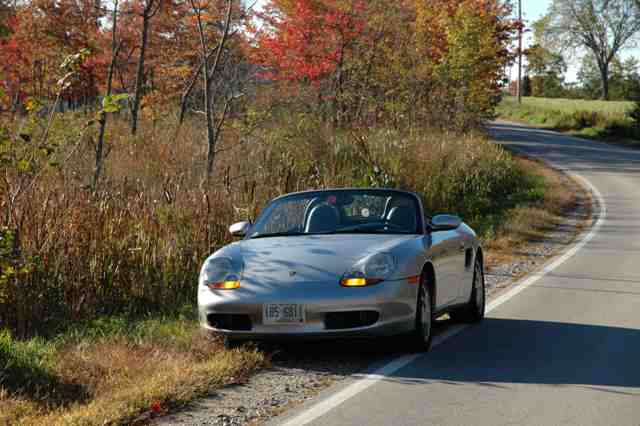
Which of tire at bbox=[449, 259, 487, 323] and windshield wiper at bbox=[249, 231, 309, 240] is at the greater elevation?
windshield wiper at bbox=[249, 231, 309, 240]

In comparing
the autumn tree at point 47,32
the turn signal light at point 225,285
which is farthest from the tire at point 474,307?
the autumn tree at point 47,32

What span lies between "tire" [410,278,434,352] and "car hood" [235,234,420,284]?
47cm

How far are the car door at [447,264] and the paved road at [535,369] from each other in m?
0.40

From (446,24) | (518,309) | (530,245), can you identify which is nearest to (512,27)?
(446,24)

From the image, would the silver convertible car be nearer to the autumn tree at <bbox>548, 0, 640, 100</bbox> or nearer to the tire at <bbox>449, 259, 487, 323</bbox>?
the tire at <bbox>449, 259, 487, 323</bbox>

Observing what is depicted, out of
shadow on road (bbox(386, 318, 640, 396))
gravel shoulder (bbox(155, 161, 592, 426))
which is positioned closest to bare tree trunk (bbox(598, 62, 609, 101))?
shadow on road (bbox(386, 318, 640, 396))

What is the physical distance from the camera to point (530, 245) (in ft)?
61.5

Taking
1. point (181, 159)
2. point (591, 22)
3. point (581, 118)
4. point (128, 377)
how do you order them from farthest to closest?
1. point (591, 22)
2. point (581, 118)
3. point (181, 159)
4. point (128, 377)

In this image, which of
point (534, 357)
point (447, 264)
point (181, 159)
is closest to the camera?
point (534, 357)

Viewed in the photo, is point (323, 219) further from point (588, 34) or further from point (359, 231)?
point (588, 34)

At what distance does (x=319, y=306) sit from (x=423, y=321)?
3.56ft

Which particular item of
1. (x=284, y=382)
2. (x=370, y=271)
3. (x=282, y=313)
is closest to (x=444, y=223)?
(x=370, y=271)

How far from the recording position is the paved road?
6.52m

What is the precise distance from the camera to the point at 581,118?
68562 millimetres
